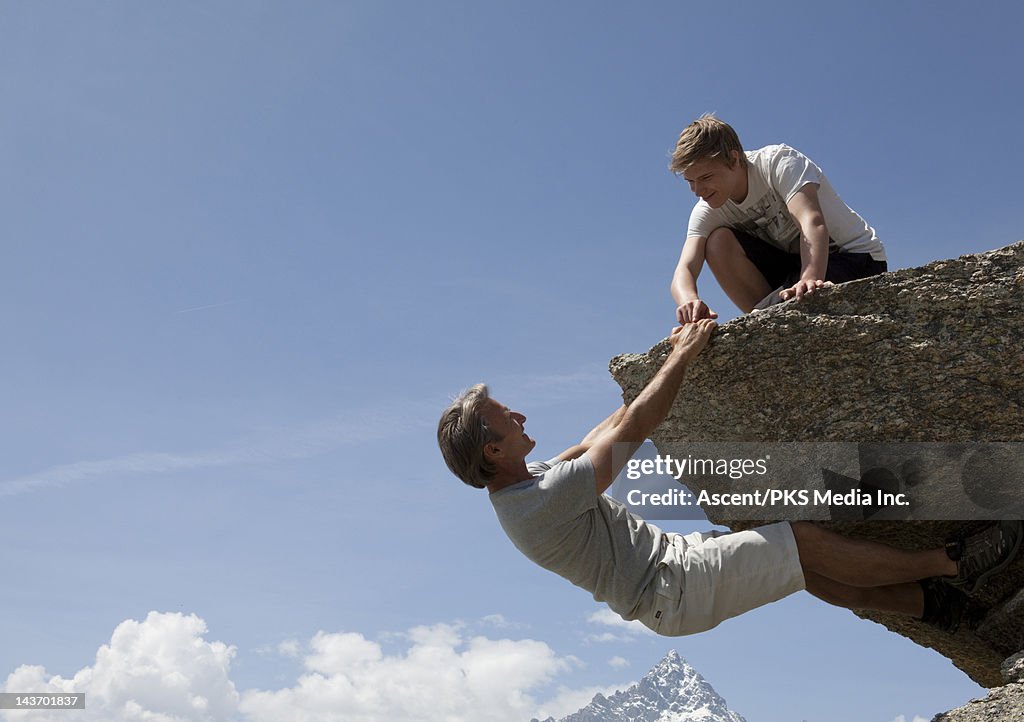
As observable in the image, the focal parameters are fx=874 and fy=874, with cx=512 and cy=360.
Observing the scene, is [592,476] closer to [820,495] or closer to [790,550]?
[790,550]

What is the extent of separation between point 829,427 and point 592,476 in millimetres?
2009

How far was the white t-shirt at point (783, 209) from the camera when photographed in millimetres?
6844

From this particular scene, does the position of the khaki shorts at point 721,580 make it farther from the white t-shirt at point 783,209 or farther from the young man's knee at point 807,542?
the white t-shirt at point 783,209

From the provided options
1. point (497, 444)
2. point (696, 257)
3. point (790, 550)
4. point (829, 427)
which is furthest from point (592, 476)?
point (696, 257)

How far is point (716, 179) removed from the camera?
22.5 feet

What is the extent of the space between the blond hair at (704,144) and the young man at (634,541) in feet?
4.96

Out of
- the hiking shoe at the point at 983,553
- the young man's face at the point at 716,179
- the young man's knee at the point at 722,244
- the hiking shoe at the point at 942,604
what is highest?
the young man's face at the point at 716,179

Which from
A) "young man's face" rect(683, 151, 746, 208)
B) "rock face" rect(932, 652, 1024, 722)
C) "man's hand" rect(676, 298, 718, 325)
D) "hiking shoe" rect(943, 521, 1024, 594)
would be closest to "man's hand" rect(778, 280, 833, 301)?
"man's hand" rect(676, 298, 718, 325)

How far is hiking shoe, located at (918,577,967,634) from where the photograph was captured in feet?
21.9

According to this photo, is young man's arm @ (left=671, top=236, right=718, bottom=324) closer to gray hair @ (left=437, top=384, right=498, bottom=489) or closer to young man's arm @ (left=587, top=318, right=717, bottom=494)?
young man's arm @ (left=587, top=318, right=717, bottom=494)

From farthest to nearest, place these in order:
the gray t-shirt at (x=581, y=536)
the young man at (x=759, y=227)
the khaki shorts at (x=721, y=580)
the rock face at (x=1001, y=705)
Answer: the young man at (x=759, y=227), the khaki shorts at (x=721, y=580), the gray t-shirt at (x=581, y=536), the rock face at (x=1001, y=705)

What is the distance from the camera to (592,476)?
5.70m

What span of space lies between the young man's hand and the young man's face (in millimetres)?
1161

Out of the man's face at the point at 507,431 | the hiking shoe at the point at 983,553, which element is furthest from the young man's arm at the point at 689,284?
the hiking shoe at the point at 983,553
